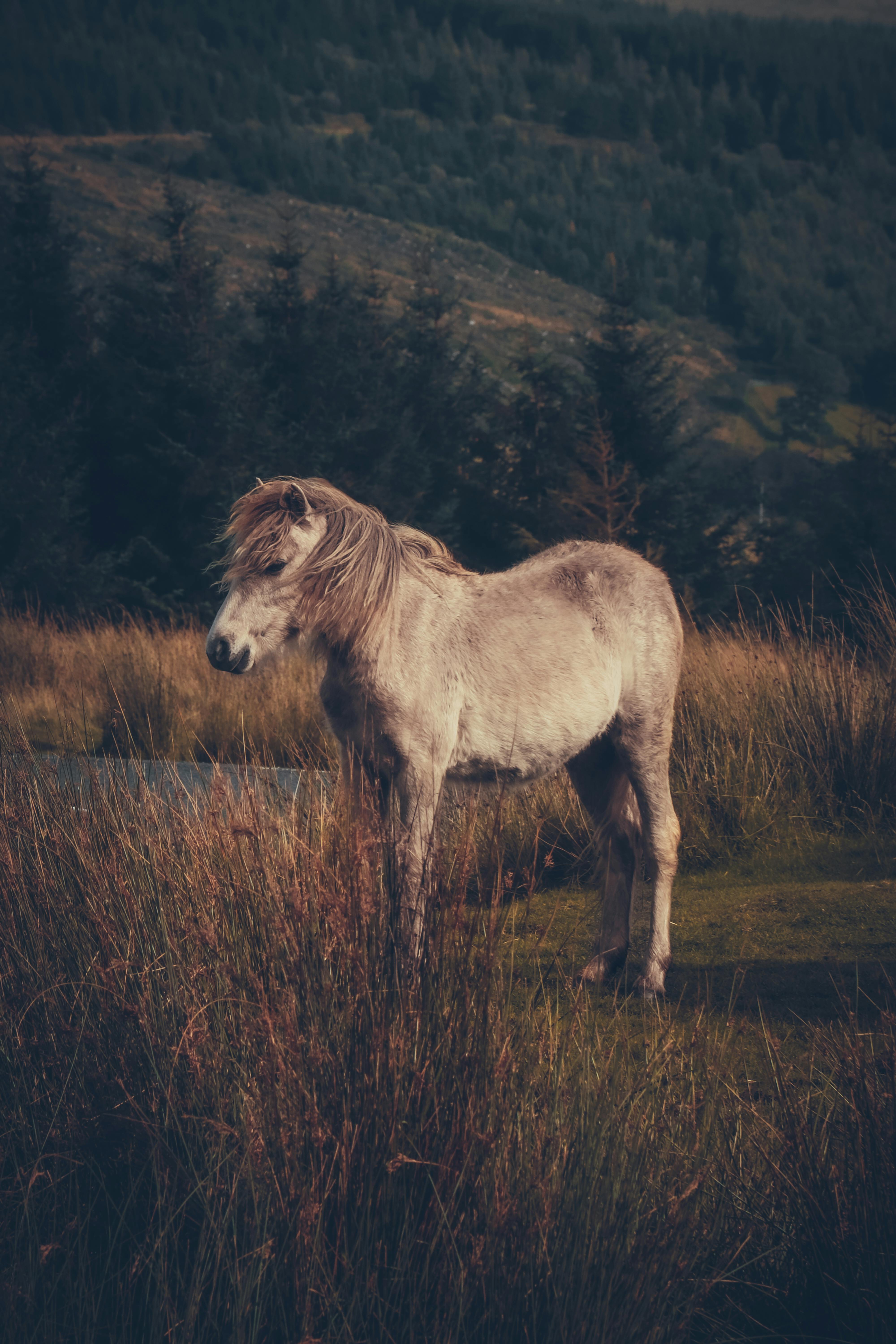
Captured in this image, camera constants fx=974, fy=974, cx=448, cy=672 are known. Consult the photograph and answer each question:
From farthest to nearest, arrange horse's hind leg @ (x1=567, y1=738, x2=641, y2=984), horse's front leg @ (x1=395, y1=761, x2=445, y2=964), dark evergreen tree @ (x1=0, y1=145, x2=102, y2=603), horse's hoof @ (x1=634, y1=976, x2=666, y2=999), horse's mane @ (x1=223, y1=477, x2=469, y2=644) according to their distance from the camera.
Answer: dark evergreen tree @ (x1=0, y1=145, x2=102, y2=603), horse's hind leg @ (x1=567, y1=738, x2=641, y2=984), horse's hoof @ (x1=634, y1=976, x2=666, y2=999), horse's mane @ (x1=223, y1=477, x2=469, y2=644), horse's front leg @ (x1=395, y1=761, x2=445, y2=964)

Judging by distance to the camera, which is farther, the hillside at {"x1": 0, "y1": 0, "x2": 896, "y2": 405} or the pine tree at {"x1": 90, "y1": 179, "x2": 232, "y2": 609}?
the hillside at {"x1": 0, "y1": 0, "x2": 896, "y2": 405}

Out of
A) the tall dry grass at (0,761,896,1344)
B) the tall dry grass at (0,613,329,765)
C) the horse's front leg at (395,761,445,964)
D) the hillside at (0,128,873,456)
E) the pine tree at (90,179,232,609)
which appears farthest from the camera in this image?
the hillside at (0,128,873,456)

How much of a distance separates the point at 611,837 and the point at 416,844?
1.26 m

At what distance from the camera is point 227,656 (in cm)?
322

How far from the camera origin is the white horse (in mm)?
3387

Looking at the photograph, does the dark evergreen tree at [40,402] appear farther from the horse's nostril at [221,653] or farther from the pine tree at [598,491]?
the horse's nostril at [221,653]

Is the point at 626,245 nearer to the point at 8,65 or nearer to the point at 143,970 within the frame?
the point at 8,65

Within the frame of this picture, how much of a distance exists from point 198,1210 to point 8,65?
17188 centimetres

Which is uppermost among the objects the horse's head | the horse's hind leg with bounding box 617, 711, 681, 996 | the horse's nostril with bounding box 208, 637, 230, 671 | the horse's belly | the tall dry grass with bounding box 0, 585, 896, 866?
the horse's head

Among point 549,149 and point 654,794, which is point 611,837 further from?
point 549,149

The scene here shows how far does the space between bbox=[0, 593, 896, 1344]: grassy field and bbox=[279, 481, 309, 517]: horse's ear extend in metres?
1.14

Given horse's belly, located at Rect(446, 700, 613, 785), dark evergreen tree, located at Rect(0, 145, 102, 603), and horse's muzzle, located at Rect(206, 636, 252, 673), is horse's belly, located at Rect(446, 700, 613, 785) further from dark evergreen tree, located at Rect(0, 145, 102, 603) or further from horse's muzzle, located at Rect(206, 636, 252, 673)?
dark evergreen tree, located at Rect(0, 145, 102, 603)

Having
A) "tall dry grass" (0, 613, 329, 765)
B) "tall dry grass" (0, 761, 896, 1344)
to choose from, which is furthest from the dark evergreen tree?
"tall dry grass" (0, 761, 896, 1344)

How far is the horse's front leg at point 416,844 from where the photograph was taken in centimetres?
212
